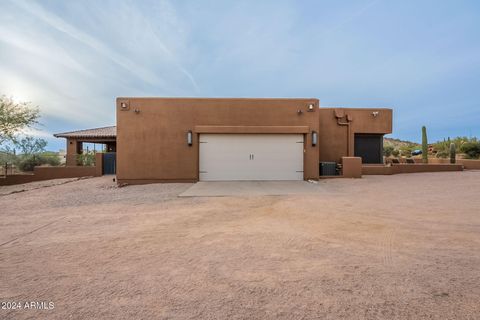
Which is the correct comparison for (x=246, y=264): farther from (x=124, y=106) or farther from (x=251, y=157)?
(x=124, y=106)

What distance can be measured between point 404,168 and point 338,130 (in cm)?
488

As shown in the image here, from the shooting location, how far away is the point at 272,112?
1234cm

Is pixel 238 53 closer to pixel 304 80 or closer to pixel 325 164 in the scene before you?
pixel 304 80

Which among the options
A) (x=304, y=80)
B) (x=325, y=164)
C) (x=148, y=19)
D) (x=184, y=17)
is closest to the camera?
(x=325, y=164)

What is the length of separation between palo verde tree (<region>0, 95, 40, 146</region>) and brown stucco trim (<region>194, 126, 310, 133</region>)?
1226cm

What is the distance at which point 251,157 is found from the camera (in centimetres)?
1238

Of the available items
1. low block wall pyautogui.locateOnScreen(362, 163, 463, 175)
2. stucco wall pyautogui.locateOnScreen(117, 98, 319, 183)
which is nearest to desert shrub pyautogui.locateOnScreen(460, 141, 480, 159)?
low block wall pyautogui.locateOnScreen(362, 163, 463, 175)

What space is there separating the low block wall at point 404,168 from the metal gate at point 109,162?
1607 cm

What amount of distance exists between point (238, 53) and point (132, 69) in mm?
9814

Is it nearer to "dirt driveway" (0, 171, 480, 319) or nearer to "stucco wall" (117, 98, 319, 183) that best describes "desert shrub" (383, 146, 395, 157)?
"stucco wall" (117, 98, 319, 183)

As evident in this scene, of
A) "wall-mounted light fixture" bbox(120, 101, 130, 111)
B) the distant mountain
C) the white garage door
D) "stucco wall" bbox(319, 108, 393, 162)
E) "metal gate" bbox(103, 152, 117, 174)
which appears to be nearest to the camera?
"wall-mounted light fixture" bbox(120, 101, 130, 111)

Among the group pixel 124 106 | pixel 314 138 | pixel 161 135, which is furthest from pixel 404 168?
pixel 124 106

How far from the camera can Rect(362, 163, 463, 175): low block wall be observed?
15.0 m

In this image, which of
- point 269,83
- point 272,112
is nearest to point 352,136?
point 272,112
